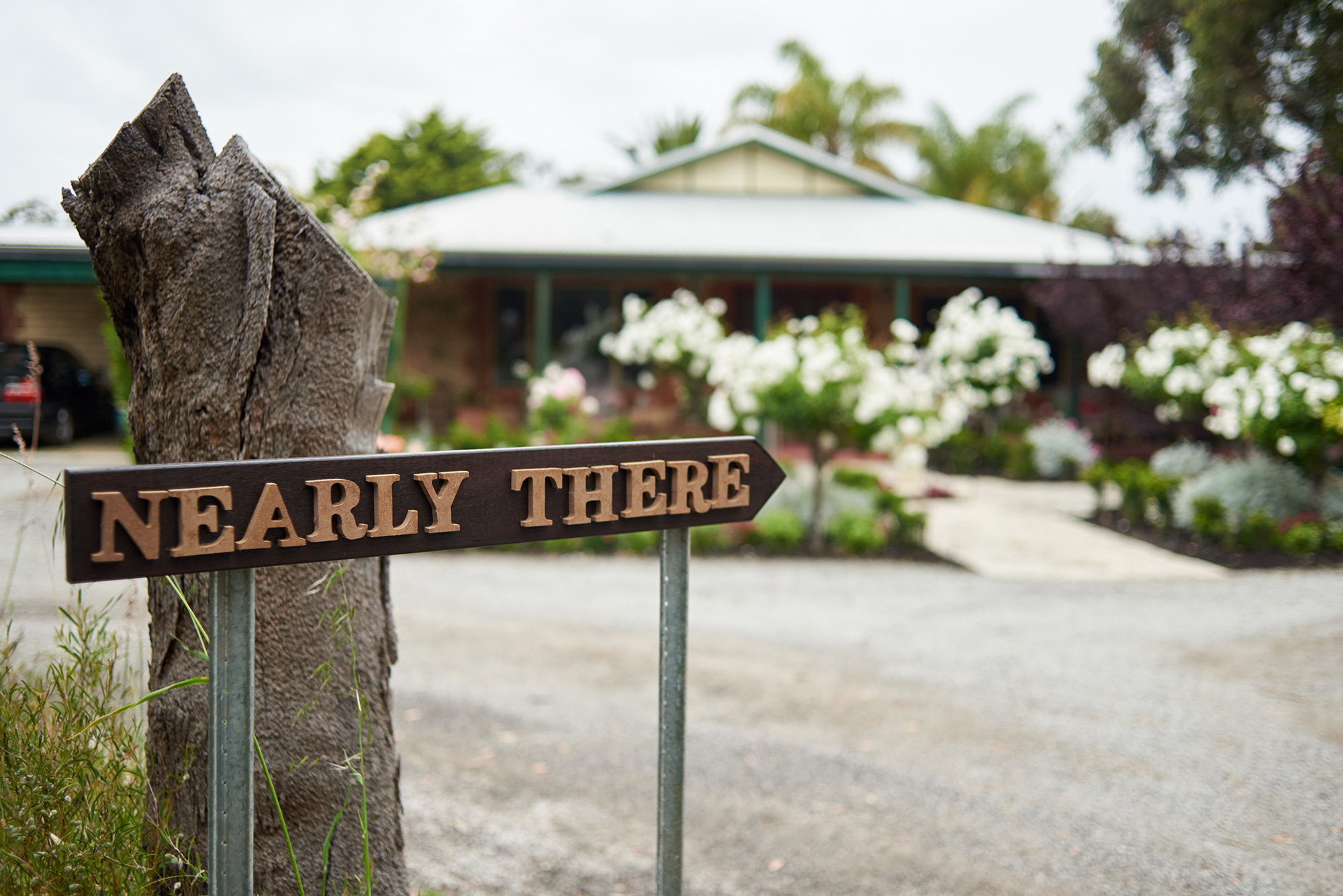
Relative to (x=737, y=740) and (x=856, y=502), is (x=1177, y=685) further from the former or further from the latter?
(x=856, y=502)

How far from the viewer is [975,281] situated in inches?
668

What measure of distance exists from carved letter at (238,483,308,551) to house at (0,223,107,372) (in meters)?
13.3

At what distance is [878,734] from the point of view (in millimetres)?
4594

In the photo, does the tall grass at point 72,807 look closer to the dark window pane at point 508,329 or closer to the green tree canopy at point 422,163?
the dark window pane at point 508,329

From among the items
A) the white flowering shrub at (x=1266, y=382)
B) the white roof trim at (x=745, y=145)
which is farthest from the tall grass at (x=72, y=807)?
the white roof trim at (x=745, y=145)

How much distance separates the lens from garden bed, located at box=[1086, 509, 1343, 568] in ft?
27.8

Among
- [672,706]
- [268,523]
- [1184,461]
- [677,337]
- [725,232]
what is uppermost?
[725,232]

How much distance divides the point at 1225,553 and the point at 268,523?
30.5 ft

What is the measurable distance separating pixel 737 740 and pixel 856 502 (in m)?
5.18

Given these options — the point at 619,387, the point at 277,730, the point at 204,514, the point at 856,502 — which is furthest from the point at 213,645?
the point at 619,387

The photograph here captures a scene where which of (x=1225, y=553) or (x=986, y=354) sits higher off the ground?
(x=986, y=354)

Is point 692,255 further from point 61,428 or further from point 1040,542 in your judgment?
point 61,428

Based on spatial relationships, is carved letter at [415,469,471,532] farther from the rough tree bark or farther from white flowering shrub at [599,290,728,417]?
white flowering shrub at [599,290,728,417]

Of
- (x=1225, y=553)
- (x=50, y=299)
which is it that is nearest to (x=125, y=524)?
(x=1225, y=553)
